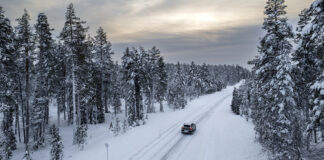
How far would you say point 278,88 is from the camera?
12.7 metres

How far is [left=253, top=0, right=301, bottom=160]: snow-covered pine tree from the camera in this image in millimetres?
12172

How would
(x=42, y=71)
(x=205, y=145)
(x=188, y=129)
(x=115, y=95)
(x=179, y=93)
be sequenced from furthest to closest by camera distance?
(x=179, y=93) → (x=115, y=95) → (x=42, y=71) → (x=188, y=129) → (x=205, y=145)

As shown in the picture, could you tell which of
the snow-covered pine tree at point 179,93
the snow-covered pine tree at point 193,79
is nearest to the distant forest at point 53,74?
the snow-covered pine tree at point 179,93

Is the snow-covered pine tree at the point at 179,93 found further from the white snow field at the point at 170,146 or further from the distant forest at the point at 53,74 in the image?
the white snow field at the point at 170,146

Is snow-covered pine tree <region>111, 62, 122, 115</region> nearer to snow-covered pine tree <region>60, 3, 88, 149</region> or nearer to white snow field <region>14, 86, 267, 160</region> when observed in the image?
white snow field <region>14, 86, 267, 160</region>

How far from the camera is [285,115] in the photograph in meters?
12.7

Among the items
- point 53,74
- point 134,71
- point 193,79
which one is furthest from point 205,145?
point 193,79

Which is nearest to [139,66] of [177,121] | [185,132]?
[177,121]

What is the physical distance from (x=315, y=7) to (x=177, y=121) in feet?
83.4

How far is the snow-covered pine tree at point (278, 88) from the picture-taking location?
12.2m

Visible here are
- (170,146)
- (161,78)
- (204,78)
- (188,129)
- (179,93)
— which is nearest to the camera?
(170,146)

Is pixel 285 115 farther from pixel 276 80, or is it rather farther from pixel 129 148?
pixel 129 148

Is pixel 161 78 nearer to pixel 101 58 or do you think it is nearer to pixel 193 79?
pixel 101 58

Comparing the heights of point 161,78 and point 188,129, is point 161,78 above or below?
above
